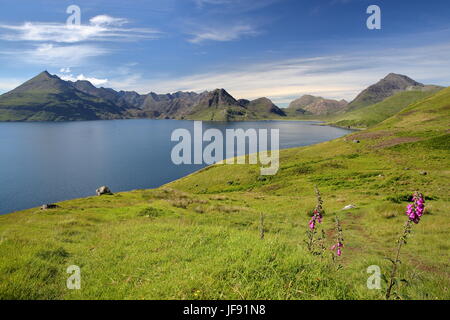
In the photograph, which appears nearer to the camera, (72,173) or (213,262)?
(213,262)

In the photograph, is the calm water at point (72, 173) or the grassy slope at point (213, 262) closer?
the grassy slope at point (213, 262)

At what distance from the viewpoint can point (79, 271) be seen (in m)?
6.99

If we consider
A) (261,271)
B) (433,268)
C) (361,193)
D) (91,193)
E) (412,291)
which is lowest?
(91,193)

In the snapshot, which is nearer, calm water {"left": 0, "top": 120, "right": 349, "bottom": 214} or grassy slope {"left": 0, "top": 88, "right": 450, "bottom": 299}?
grassy slope {"left": 0, "top": 88, "right": 450, "bottom": 299}

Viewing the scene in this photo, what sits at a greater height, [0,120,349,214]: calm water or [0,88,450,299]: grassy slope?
[0,88,450,299]: grassy slope

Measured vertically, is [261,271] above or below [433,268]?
above

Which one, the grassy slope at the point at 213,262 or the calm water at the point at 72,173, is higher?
the grassy slope at the point at 213,262

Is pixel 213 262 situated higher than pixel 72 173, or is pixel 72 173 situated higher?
pixel 213 262
